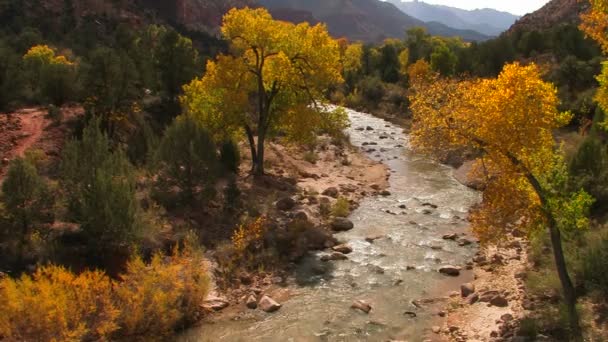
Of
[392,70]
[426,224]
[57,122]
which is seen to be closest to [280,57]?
[426,224]

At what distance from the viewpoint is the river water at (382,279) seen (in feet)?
46.9

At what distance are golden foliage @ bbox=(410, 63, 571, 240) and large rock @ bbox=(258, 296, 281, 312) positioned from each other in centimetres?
675

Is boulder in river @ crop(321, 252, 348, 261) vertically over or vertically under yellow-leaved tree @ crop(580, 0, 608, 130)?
under

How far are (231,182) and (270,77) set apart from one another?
20.8 ft

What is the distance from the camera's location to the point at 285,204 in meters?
23.9

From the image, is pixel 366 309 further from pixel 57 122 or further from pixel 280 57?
pixel 57 122

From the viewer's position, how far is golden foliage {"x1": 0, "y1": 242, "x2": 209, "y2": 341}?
1123 centimetres

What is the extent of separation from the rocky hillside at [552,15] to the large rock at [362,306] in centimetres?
9010

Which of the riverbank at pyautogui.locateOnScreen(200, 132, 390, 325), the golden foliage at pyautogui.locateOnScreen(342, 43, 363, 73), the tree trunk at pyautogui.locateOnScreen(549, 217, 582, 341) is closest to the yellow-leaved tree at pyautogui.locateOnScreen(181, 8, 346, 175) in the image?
the riverbank at pyautogui.locateOnScreen(200, 132, 390, 325)

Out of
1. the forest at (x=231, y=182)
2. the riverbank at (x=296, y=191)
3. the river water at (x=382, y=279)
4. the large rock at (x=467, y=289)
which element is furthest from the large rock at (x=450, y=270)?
the riverbank at (x=296, y=191)

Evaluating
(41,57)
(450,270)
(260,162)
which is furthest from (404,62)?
(450,270)

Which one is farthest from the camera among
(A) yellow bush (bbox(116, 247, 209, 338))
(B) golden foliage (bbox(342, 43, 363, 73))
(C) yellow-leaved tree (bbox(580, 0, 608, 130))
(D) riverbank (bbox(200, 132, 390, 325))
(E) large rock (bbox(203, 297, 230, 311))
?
(B) golden foliage (bbox(342, 43, 363, 73))

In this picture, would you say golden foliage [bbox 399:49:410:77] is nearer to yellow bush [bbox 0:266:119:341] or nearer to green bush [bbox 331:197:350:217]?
green bush [bbox 331:197:350:217]

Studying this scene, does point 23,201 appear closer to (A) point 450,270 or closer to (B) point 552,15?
(A) point 450,270
